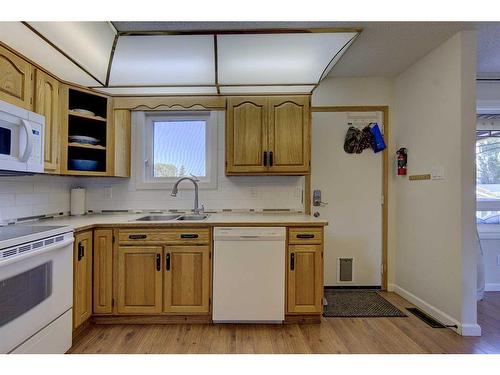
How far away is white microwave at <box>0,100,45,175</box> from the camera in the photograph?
1612mm

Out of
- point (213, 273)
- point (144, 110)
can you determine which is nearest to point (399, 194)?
point (213, 273)

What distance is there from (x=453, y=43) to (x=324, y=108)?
4.02 feet

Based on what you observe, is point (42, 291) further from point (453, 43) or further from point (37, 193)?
point (453, 43)

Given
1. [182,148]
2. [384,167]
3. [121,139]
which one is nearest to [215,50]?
[182,148]

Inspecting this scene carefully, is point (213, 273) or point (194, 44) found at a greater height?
point (194, 44)

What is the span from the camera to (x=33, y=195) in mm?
2301

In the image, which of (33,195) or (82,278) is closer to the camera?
(82,278)

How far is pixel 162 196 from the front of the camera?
291cm

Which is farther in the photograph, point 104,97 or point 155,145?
point 155,145

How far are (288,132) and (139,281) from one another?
1.87 m

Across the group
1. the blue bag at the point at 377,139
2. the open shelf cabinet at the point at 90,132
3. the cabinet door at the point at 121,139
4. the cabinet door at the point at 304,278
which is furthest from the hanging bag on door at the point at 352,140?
the open shelf cabinet at the point at 90,132

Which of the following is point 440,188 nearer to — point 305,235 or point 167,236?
point 305,235

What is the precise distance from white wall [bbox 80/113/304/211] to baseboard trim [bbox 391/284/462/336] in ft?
4.59

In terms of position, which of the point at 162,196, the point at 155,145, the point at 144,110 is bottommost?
the point at 162,196
